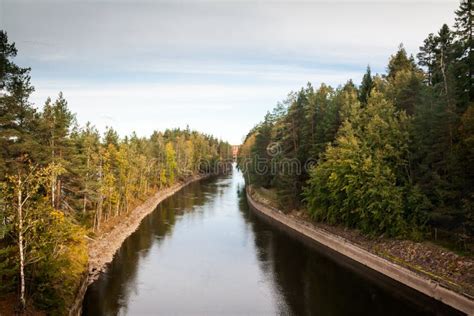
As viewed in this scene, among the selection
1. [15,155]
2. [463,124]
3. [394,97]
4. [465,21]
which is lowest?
[15,155]

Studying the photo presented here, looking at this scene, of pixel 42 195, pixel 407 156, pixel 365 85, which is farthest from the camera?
pixel 365 85

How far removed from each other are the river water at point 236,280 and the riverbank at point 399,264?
911 mm

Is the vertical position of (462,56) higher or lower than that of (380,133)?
higher

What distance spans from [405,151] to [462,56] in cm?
1126

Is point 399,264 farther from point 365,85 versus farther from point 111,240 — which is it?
point 365,85

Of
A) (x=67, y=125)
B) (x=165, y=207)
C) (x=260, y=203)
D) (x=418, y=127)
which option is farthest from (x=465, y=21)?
(x=165, y=207)

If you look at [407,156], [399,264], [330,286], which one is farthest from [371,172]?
[330,286]

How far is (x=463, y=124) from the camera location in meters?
29.8

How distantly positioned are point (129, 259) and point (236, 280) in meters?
12.9

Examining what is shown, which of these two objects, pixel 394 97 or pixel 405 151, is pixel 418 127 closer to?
pixel 405 151

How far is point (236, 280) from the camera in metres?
35.8

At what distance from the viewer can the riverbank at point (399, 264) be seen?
2809 cm

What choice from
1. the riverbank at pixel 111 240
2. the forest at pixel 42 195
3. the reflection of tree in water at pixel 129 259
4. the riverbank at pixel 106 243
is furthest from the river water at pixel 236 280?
the forest at pixel 42 195

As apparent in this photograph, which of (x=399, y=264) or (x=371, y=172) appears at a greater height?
(x=371, y=172)
